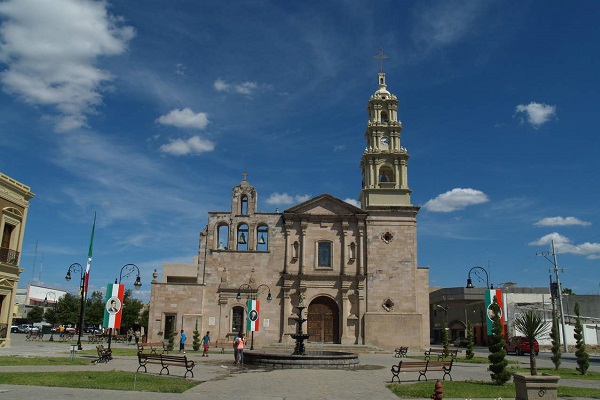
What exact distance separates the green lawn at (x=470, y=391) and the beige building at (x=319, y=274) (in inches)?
884

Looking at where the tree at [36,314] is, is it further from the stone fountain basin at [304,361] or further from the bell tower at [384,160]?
the stone fountain basin at [304,361]

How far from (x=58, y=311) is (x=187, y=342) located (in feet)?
148

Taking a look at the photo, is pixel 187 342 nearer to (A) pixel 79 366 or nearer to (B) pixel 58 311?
(A) pixel 79 366

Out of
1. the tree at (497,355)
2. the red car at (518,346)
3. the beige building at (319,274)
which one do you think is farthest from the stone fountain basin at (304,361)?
the red car at (518,346)

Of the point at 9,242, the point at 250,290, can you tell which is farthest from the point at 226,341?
the point at 9,242

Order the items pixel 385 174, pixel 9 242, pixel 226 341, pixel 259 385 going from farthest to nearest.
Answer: pixel 385 174
pixel 226 341
pixel 9 242
pixel 259 385

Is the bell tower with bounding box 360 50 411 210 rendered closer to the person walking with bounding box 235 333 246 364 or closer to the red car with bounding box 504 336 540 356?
the red car with bounding box 504 336 540 356

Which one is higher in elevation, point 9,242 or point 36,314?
point 9,242

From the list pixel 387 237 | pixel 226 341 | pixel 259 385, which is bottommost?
pixel 259 385

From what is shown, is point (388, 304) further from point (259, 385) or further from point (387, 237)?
point (259, 385)

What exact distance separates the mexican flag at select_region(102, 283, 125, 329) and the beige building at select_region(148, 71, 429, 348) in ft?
47.1

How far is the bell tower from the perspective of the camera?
44062 millimetres

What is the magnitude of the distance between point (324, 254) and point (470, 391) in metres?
26.8

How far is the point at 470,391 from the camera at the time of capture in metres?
16.8
